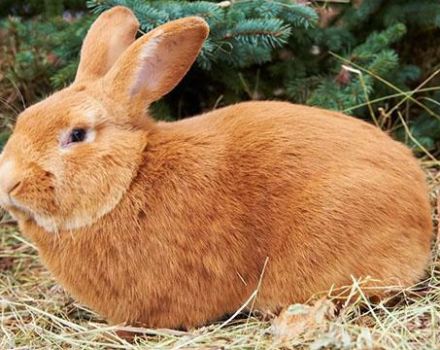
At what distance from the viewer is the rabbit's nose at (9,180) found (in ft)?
9.46

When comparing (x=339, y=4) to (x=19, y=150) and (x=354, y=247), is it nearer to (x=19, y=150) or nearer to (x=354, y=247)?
(x=354, y=247)

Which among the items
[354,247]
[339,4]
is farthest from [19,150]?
[339,4]

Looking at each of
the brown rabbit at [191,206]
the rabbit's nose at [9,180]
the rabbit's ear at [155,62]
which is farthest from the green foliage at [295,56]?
the rabbit's nose at [9,180]

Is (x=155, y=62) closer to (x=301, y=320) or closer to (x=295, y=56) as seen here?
(x=301, y=320)

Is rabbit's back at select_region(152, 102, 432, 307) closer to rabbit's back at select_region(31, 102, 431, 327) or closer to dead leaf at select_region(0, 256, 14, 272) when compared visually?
rabbit's back at select_region(31, 102, 431, 327)

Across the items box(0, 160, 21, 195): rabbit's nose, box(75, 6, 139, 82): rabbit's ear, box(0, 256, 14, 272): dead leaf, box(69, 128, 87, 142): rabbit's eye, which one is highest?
box(75, 6, 139, 82): rabbit's ear

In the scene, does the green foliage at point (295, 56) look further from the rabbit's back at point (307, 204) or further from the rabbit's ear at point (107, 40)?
the rabbit's back at point (307, 204)

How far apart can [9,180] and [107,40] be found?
0.80 metres

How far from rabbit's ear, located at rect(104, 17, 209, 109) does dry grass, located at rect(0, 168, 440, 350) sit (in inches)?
34.5

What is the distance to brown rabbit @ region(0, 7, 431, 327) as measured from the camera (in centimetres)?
300

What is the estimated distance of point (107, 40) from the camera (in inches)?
133

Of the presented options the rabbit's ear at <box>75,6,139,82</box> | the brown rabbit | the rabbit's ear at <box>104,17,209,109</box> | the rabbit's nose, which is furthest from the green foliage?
the rabbit's nose

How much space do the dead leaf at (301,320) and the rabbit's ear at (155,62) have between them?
0.94 meters

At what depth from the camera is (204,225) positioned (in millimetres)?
3047
